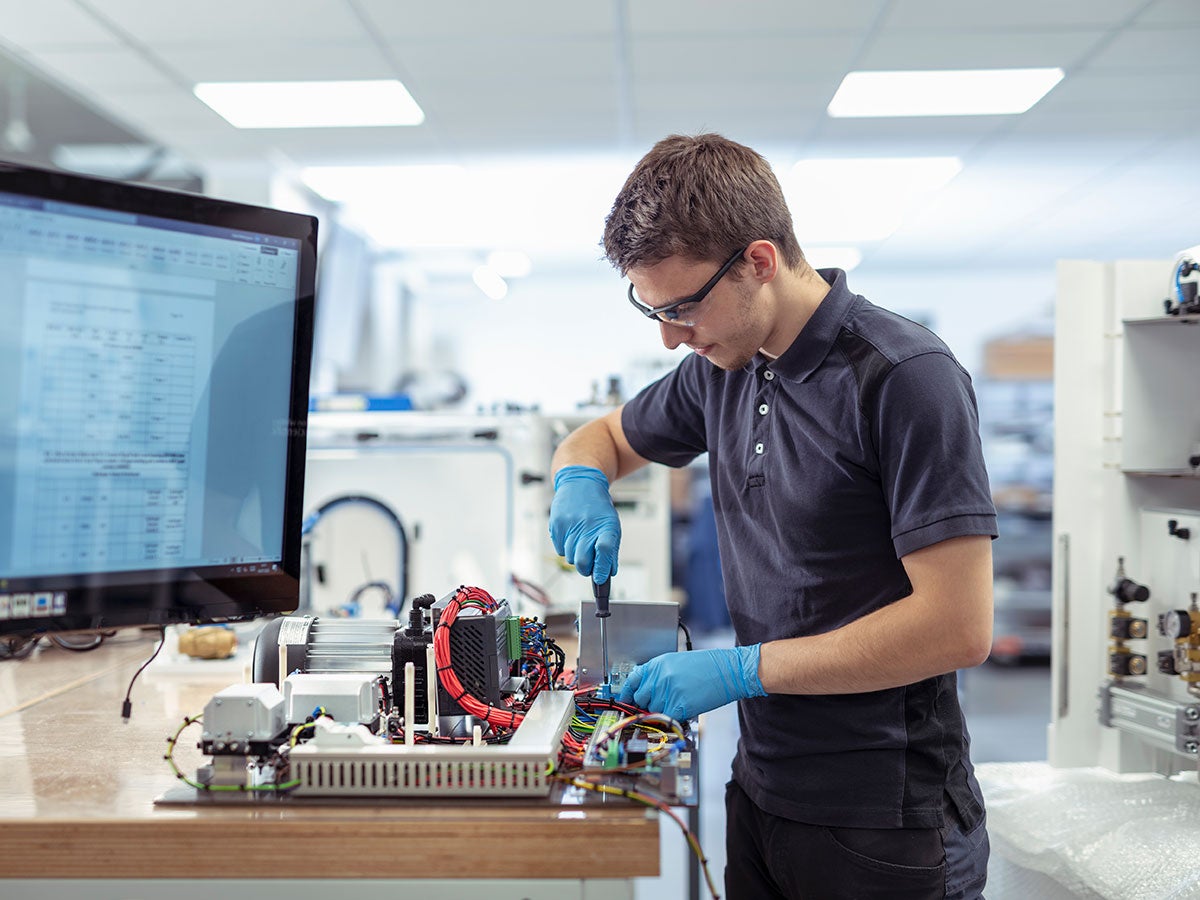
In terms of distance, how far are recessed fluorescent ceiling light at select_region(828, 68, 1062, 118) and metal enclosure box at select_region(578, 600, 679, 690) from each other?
9.68 ft

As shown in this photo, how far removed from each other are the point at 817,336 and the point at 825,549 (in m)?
0.25

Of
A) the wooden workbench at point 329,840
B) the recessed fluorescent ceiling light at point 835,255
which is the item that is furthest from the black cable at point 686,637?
the recessed fluorescent ceiling light at point 835,255

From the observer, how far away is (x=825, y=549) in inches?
42.5

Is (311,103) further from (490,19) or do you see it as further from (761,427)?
(761,427)

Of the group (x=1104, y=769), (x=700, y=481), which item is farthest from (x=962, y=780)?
(x=700, y=481)

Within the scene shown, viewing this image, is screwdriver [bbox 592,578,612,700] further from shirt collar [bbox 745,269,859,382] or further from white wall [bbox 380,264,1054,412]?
white wall [bbox 380,264,1054,412]

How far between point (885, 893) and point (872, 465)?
476mm

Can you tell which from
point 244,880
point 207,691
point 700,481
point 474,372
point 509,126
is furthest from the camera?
point 474,372

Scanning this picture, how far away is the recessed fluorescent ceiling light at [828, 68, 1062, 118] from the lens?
3.43m

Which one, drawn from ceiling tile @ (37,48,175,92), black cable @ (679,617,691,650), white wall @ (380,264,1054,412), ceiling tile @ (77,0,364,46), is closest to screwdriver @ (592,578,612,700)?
black cable @ (679,617,691,650)

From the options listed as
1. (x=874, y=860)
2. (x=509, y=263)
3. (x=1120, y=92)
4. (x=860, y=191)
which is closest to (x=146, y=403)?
(x=874, y=860)

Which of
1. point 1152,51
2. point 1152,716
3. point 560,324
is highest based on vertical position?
point 1152,51

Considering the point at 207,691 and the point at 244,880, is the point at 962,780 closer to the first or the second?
the point at 244,880

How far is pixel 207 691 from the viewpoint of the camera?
1.43 metres
